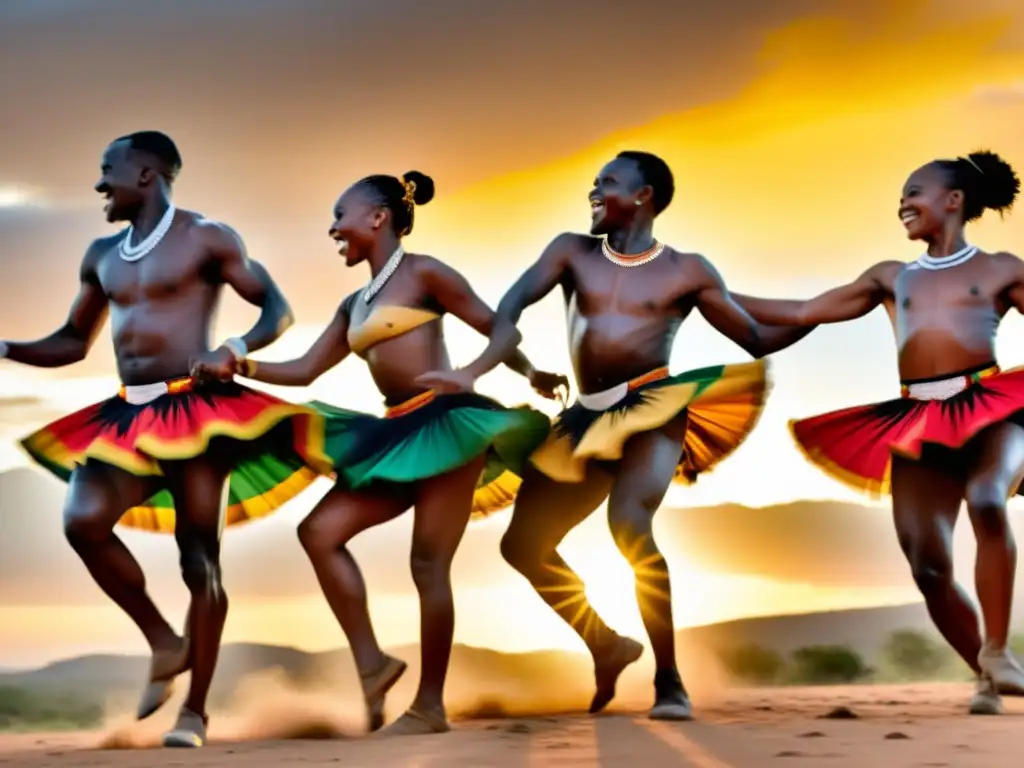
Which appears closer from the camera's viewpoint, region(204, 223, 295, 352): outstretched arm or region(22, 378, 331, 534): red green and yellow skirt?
region(22, 378, 331, 534): red green and yellow skirt

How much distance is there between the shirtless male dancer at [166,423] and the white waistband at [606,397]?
92 cm

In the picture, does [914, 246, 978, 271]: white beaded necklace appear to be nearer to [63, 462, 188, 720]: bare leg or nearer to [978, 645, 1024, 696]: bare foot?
[978, 645, 1024, 696]: bare foot

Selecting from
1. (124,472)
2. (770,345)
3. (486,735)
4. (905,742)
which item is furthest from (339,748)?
(770,345)

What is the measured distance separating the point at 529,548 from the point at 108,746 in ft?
4.95

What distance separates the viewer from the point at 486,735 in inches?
197

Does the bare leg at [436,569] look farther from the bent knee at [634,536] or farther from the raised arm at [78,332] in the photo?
the raised arm at [78,332]

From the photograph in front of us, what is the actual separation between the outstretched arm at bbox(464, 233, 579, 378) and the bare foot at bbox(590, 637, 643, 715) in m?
1.08

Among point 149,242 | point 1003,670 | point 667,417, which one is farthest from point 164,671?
point 1003,670

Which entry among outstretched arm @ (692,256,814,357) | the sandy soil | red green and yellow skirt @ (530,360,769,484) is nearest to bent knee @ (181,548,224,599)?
the sandy soil

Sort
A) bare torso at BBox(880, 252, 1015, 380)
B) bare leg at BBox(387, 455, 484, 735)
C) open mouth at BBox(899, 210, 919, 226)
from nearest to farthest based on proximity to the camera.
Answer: bare leg at BBox(387, 455, 484, 735) → bare torso at BBox(880, 252, 1015, 380) → open mouth at BBox(899, 210, 919, 226)

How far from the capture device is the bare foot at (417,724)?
5051 millimetres

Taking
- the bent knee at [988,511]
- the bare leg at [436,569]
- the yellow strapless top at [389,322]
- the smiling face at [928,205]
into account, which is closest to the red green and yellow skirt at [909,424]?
the bent knee at [988,511]

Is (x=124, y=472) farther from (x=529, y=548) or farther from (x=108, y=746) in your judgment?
(x=529, y=548)

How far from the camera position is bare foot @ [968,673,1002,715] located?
5.19m
